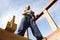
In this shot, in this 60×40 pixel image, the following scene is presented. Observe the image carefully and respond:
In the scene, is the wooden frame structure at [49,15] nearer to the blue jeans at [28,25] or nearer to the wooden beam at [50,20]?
the wooden beam at [50,20]

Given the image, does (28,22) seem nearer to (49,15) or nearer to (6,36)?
(49,15)

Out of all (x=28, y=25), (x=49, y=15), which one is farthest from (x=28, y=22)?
(x=49, y=15)

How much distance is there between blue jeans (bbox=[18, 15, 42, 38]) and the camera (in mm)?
2817

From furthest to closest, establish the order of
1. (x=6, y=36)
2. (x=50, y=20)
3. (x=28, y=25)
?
(x=28, y=25) < (x=50, y=20) < (x=6, y=36)

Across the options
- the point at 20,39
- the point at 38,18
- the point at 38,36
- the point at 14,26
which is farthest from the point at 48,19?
the point at 20,39

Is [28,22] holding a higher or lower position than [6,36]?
lower

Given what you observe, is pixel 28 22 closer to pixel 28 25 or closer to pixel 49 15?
pixel 28 25

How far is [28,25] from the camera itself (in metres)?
3.26

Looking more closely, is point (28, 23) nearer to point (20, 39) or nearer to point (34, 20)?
point (34, 20)

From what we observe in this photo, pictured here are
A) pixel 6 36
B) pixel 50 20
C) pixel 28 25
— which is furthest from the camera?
pixel 28 25

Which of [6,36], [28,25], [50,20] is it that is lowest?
[28,25]

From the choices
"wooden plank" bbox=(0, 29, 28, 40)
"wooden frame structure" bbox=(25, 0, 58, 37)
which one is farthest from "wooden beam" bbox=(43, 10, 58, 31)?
"wooden plank" bbox=(0, 29, 28, 40)

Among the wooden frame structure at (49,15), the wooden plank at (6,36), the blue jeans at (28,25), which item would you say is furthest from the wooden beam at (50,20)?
the wooden plank at (6,36)

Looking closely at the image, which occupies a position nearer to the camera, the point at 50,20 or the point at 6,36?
the point at 6,36
